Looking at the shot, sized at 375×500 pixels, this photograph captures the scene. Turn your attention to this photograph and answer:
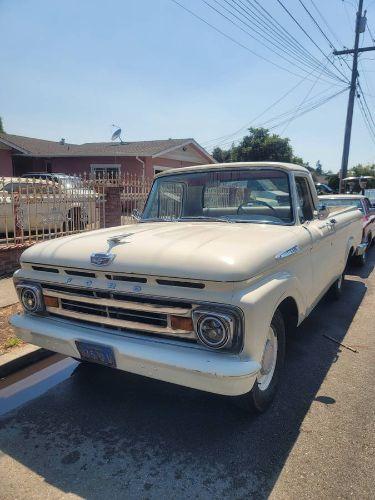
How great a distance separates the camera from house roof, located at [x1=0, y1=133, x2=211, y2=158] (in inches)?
862

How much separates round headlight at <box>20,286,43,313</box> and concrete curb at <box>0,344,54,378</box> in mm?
905

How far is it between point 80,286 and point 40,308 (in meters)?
0.54

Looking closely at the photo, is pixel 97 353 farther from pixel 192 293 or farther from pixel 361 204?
pixel 361 204

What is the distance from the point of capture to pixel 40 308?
318cm

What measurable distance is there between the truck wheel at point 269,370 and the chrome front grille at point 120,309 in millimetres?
743

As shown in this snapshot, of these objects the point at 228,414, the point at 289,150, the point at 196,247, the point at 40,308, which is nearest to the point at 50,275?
the point at 40,308

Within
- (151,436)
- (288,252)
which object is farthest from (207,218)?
(151,436)

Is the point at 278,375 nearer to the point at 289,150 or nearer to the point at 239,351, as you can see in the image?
the point at 239,351

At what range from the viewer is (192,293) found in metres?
2.48

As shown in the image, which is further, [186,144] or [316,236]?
[186,144]

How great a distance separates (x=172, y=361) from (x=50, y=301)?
120 centimetres

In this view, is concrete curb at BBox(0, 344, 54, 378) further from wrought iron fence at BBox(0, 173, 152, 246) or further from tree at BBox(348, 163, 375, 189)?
tree at BBox(348, 163, 375, 189)

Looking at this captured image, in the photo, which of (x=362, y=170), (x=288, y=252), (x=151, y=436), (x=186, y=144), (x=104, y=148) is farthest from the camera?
(x=362, y=170)

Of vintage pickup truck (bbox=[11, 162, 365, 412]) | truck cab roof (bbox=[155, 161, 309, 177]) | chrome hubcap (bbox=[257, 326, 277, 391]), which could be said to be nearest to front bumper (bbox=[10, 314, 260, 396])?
vintage pickup truck (bbox=[11, 162, 365, 412])
